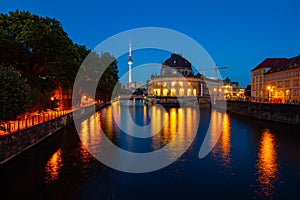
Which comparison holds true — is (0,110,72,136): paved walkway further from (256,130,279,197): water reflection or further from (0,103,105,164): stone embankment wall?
(256,130,279,197): water reflection

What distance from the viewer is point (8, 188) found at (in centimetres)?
1518

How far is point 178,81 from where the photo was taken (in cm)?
16162

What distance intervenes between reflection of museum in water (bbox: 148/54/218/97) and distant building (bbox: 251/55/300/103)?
169 ft

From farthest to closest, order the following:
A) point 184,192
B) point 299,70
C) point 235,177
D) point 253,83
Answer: point 253,83, point 299,70, point 235,177, point 184,192

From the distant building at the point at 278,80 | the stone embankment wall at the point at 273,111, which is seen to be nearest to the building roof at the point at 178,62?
the distant building at the point at 278,80

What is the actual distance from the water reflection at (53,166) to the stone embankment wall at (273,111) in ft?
117

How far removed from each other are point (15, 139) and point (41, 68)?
26236 mm

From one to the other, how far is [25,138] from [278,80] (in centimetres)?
8817

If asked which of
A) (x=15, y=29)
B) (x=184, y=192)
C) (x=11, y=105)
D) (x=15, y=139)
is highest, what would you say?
(x=15, y=29)

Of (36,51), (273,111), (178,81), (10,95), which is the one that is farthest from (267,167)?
(178,81)

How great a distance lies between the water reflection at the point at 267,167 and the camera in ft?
50.8

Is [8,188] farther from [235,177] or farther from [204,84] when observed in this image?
[204,84]

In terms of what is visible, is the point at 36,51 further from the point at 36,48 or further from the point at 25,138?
the point at 25,138

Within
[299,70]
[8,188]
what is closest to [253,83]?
[299,70]
